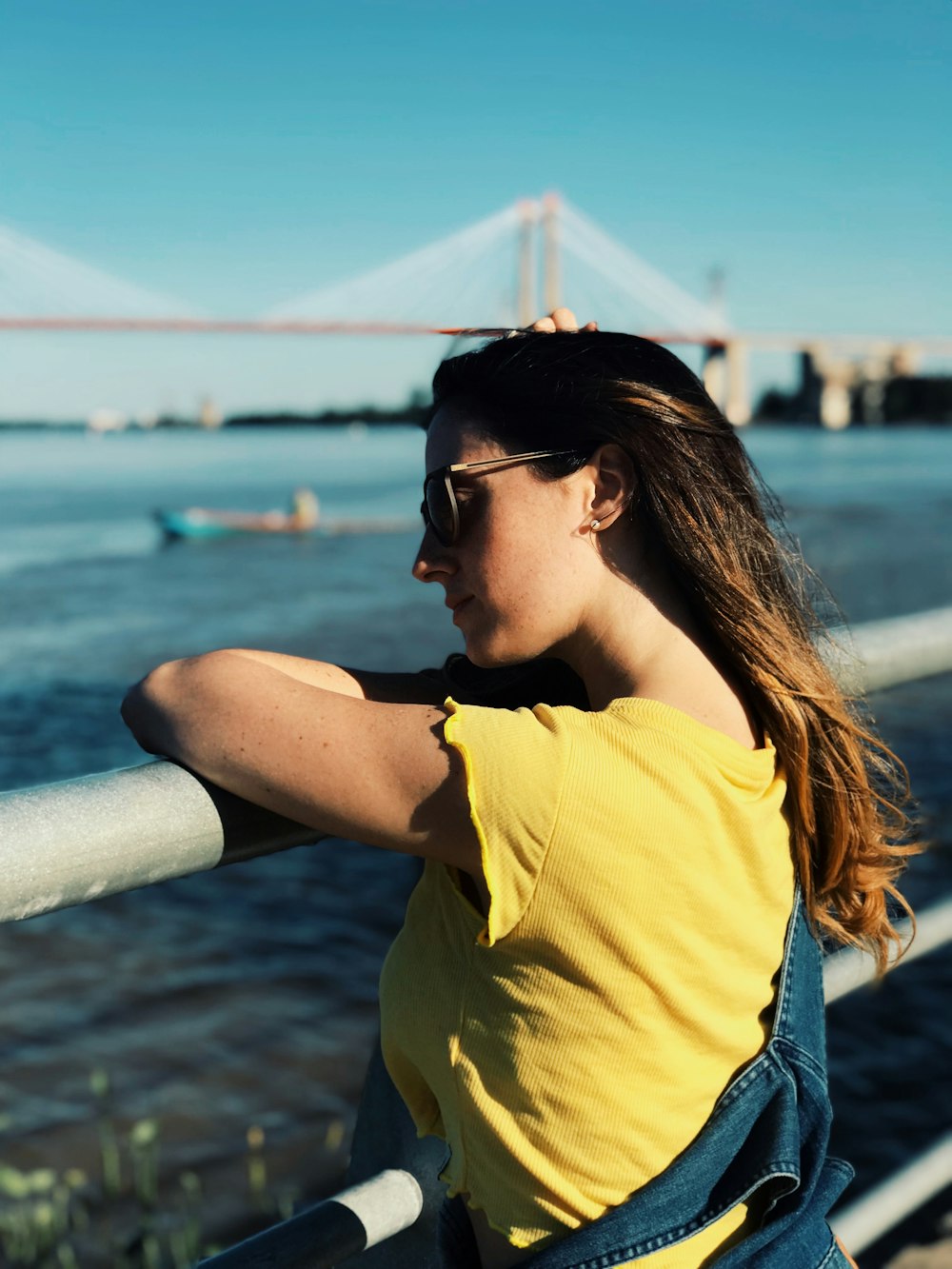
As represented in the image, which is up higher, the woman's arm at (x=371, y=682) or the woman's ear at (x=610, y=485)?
the woman's ear at (x=610, y=485)

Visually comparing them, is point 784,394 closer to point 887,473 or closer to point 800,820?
point 887,473

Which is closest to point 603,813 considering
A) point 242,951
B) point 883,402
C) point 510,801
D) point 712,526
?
point 510,801

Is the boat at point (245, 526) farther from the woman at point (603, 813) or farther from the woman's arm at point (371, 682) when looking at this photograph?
the woman at point (603, 813)

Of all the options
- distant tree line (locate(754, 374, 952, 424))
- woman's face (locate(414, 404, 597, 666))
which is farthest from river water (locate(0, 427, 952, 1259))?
distant tree line (locate(754, 374, 952, 424))

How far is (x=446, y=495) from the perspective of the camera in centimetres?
104

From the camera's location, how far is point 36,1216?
3.43 meters

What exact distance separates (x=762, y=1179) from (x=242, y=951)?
5341mm

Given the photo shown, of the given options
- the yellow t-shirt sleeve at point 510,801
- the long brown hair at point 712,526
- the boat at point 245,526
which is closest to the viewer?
the yellow t-shirt sleeve at point 510,801

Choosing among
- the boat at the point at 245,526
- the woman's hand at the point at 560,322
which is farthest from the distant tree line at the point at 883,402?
the woman's hand at the point at 560,322

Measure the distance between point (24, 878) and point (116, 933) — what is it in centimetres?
582

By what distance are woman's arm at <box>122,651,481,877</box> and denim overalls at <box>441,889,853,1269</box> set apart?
0.27 m

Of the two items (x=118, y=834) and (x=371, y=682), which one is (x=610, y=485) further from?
(x=118, y=834)

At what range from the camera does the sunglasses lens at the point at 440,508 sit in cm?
105

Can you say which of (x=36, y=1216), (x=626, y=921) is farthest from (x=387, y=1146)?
(x=36, y=1216)
